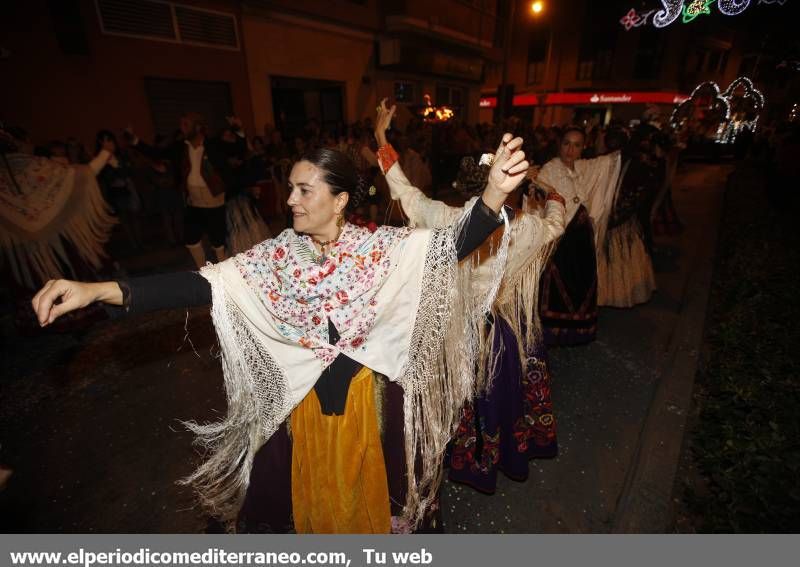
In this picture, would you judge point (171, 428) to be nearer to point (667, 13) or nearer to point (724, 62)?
point (667, 13)

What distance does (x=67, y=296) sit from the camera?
49.7 inches

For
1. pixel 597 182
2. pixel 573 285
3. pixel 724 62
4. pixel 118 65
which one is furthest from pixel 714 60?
pixel 118 65

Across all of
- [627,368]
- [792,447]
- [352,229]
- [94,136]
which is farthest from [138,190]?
[792,447]

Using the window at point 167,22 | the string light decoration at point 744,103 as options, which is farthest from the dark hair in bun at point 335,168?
the window at point 167,22

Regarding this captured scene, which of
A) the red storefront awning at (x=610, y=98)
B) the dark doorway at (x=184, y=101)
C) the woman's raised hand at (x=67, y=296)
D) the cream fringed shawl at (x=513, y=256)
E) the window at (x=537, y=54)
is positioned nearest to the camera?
the woman's raised hand at (x=67, y=296)

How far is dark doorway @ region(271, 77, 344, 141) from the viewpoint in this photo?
10.6m

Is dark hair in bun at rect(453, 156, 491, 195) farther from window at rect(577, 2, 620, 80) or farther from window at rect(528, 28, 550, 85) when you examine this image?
window at rect(577, 2, 620, 80)

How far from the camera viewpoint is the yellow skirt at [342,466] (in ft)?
5.69

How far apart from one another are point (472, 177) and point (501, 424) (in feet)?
4.83

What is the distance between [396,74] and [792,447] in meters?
14.9

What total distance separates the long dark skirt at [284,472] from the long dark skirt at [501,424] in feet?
1.54

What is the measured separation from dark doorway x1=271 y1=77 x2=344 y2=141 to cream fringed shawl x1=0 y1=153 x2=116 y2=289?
628cm

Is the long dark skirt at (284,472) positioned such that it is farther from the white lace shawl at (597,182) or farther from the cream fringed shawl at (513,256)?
the white lace shawl at (597,182)

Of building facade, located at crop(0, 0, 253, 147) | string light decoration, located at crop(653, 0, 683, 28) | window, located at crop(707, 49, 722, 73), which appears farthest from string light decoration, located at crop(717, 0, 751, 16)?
window, located at crop(707, 49, 722, 73)
